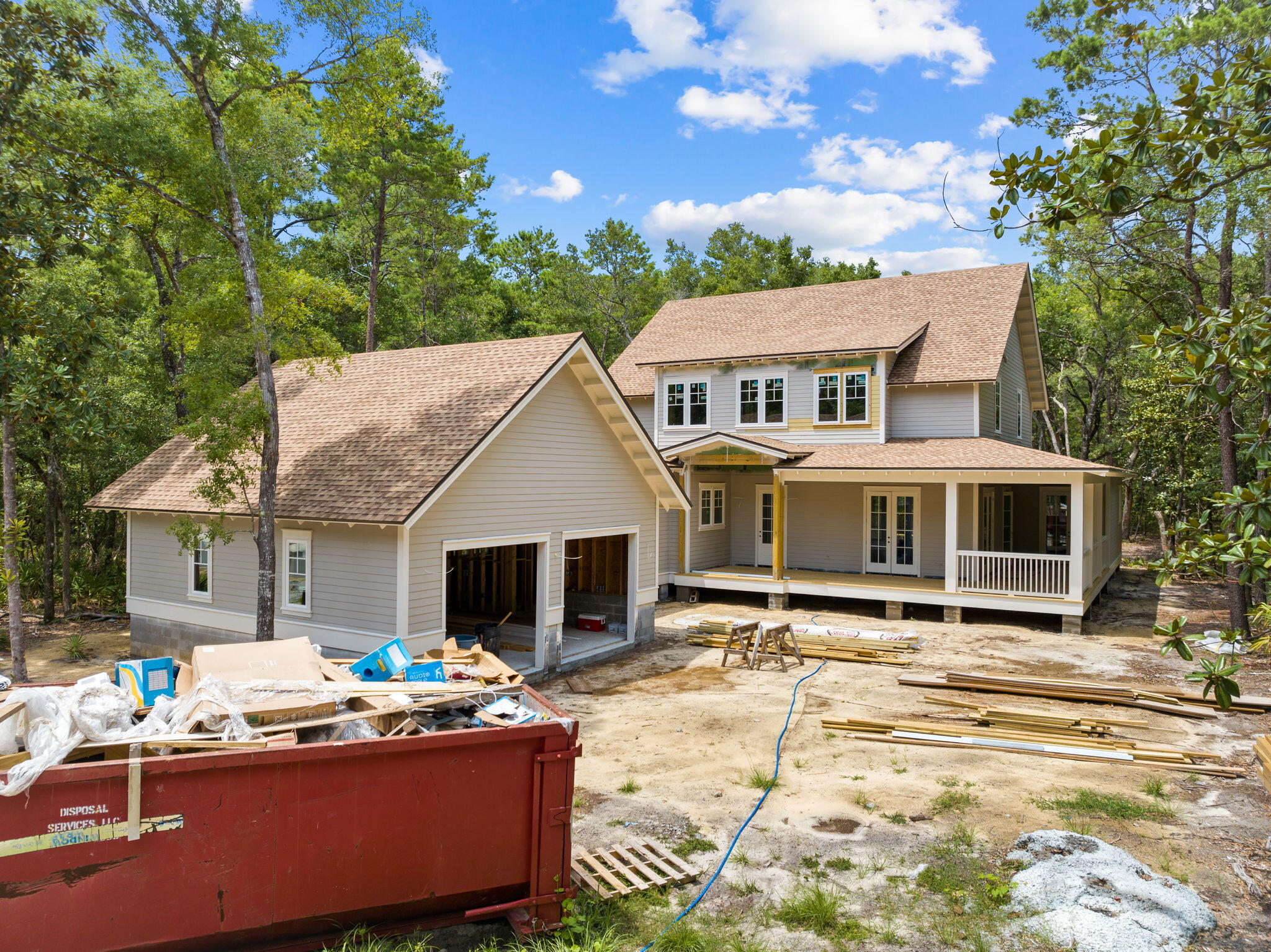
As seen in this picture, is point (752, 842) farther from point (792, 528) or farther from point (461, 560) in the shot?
point (792, 528)

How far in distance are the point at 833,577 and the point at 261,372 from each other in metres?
14.9

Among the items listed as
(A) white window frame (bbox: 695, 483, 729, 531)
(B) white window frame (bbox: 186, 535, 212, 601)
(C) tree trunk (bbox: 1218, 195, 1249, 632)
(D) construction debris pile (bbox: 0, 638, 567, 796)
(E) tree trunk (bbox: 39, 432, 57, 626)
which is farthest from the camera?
→ (A) white window frame (bbox: 695, 483, 729, 531)

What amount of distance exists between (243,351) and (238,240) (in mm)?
1635

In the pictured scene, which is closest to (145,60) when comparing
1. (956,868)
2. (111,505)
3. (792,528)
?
(111,505)

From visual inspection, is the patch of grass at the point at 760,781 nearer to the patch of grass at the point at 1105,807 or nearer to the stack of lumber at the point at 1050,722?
the patch of grass at the point at 1105,807

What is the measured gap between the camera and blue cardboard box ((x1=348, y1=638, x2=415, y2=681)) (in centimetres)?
694

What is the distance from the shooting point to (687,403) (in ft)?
78.2

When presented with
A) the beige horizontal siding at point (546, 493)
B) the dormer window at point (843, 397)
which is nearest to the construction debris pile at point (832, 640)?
the beige horizontal siding at point (546, 493)

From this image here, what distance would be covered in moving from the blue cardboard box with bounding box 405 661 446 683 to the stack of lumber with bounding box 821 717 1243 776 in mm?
6133

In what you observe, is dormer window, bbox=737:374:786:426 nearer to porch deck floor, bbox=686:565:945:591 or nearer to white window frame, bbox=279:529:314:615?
porch deck floor, bbox=686:565:945:591

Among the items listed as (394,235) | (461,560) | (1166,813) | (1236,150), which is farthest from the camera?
(394,235)

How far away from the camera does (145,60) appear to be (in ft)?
38.4

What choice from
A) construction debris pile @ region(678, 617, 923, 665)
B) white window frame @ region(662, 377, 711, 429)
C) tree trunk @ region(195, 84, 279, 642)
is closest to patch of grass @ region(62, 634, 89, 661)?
tree trunk @ region(195, 84, 279, 642)

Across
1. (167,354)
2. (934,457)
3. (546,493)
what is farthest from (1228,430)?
(167,354)
